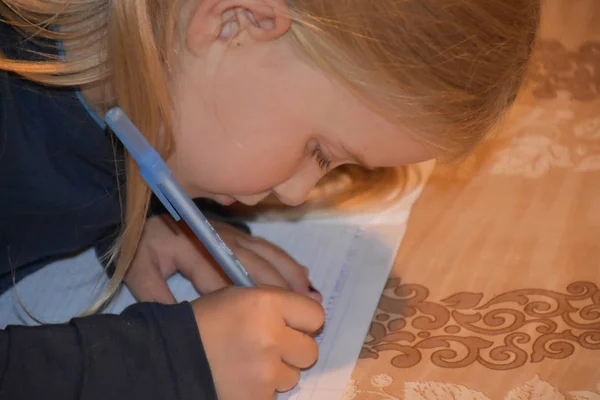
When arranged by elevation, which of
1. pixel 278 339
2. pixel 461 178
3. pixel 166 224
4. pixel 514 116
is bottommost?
pixel 278 339

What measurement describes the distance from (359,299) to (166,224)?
20 centimetres

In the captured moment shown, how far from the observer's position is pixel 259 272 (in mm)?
713

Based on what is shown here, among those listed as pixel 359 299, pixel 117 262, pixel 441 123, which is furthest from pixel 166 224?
pixel 441 123

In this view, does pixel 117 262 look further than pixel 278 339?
Yes

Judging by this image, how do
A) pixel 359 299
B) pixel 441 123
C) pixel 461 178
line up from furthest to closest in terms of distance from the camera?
pixel 461 178 → pixel 359 299 → pixel 441 123

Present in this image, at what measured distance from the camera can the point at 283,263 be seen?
722 millimetres

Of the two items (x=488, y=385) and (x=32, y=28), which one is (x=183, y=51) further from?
(x=488, y=385)

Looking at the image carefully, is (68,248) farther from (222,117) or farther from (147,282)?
(222,117)

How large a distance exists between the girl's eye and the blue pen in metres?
0.09

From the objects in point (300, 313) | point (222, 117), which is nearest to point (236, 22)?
point (222, 117)

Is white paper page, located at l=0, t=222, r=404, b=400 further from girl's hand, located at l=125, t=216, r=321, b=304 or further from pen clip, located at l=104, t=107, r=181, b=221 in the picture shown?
pen clip, located at l=104, t=107, r=181, b=221

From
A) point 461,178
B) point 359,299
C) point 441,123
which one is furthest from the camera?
point 461,178

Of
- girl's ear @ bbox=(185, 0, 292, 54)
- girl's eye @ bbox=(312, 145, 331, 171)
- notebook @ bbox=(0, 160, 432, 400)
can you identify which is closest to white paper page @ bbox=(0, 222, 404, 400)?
notebook @ bbox=(0, 160, 432, 400)

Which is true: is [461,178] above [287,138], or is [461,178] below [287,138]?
above
